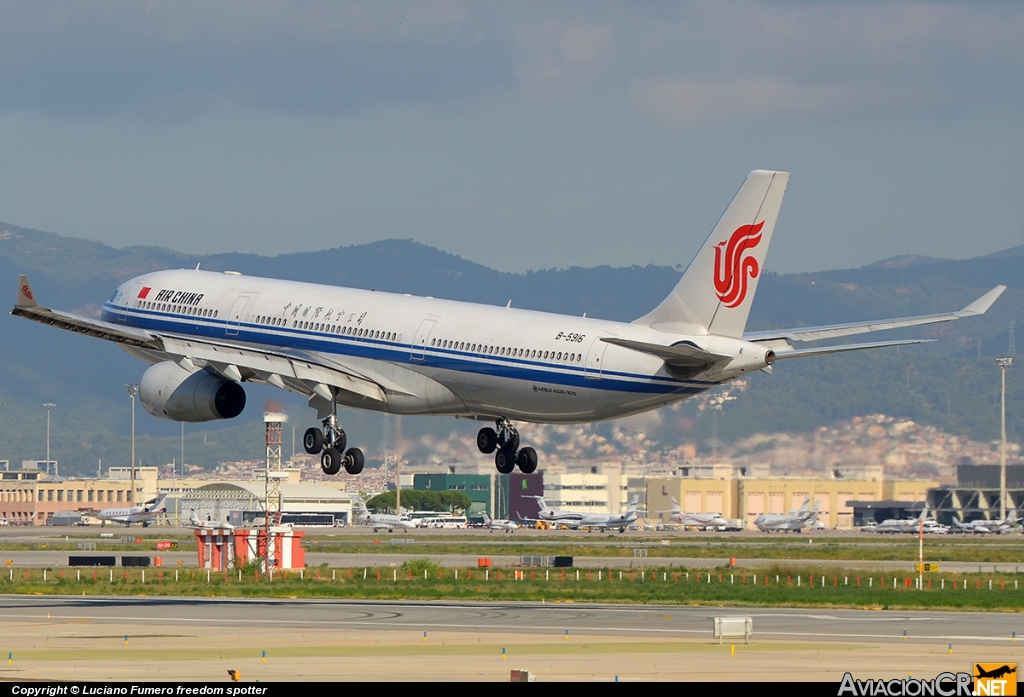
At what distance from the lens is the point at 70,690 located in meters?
35.7

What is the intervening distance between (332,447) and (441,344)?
5923 mm

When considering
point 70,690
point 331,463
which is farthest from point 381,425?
point 70,690

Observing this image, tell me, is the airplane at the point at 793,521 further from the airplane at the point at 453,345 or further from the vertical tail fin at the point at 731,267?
the vertical tail fin at the point at 731,267

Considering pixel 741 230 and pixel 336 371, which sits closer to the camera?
pixel 741 230

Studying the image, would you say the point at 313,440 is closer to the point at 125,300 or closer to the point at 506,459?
the point at 506,459

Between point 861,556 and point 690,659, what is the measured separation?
259 feet

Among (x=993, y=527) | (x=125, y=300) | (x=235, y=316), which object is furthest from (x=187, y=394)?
(x=993, y=527)

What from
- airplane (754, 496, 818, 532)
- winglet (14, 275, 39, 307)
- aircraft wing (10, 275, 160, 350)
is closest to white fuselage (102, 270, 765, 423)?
aircraft wing (10, 275, 160, 350)

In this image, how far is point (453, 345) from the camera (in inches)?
2357

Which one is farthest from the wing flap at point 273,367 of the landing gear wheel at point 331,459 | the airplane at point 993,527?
the airplane at point 993,527

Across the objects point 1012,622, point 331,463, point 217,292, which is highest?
point 217,292

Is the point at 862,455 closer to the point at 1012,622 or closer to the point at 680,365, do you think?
the point at 1012,622

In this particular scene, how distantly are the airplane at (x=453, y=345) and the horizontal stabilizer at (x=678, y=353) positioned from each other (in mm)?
52

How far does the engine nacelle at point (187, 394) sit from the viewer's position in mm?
63781
